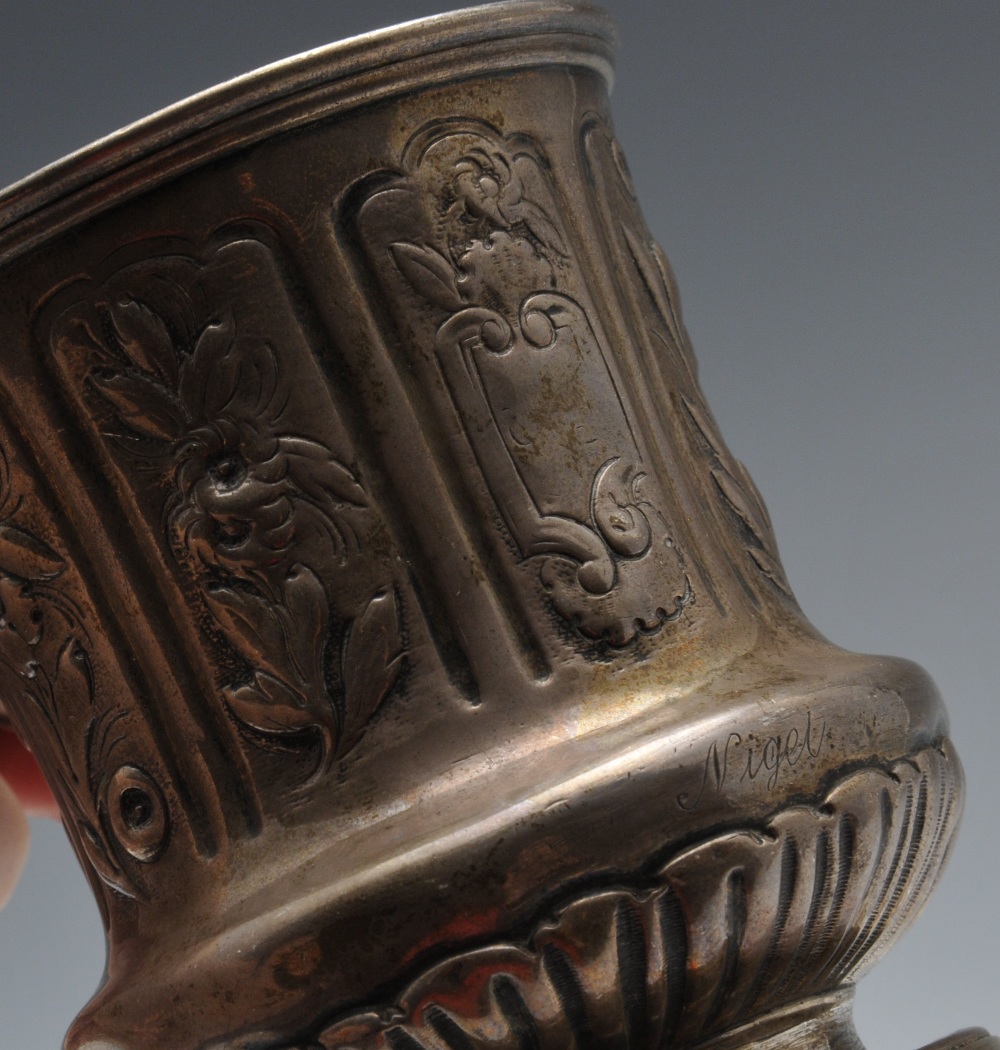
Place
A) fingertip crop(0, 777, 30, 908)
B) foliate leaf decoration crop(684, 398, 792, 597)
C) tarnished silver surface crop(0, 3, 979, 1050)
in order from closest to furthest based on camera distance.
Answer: tarnished silver surface crop(0, 3, 979, 1050) < foliate leaf decoration crop(684, 398, 792, 597) < fingertip crop(0, 777, 30, 908)

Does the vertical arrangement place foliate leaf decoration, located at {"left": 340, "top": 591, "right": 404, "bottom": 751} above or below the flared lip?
below

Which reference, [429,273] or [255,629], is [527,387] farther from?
[255,629]

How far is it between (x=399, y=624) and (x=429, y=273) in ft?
0.65

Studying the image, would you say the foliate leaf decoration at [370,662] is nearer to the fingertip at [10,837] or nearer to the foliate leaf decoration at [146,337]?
the foliate leaf decoration at [146,337]

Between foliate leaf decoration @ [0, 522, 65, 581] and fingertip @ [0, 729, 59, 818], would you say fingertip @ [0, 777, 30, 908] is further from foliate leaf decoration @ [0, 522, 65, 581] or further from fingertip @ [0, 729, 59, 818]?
foliate leaf decoration @ [0, 522, 65, 581]

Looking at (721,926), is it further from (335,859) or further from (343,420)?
(343,420)

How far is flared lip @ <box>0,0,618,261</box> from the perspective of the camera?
87 cm

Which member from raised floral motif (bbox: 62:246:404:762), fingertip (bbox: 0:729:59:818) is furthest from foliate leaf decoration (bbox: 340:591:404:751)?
fingertip (bbox: 0:729:59:818)

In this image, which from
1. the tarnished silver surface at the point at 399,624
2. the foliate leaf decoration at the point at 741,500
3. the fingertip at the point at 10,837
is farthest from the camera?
the fingertip at the point at 10,837

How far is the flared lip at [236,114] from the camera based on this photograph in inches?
34.3

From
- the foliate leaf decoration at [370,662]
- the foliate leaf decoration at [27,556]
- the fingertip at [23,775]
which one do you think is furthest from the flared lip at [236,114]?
the fingertip at [23,775]

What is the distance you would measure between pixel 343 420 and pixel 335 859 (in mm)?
241

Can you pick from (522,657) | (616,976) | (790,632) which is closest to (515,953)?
(616,976)

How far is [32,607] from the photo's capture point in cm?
97
